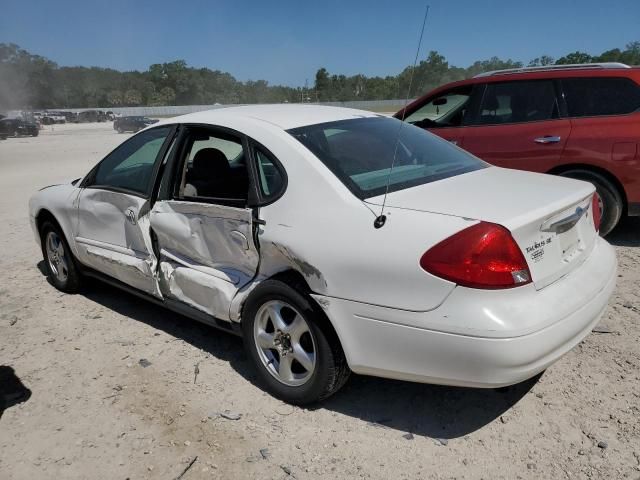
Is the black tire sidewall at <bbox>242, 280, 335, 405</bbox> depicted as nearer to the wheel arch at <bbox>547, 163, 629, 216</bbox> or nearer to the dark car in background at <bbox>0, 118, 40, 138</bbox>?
the wheel arch at <bbox>547, 163, 629, 216</bbox>

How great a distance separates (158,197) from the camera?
3.64 meters

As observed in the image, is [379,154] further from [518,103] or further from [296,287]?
[518,103]

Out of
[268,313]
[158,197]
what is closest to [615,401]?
[268,313]

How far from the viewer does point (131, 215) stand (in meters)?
3.83

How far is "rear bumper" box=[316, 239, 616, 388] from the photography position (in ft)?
7.51

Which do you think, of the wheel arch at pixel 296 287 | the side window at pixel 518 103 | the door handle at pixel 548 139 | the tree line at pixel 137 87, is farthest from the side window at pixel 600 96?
the tree line at pixel 137 87

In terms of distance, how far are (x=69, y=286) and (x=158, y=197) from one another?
1.77 meters

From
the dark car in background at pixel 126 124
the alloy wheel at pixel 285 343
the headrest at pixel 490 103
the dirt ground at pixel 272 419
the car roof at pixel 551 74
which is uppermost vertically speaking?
the car roof at pixel 551 74

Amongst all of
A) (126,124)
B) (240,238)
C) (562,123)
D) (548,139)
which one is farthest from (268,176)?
(126,124)

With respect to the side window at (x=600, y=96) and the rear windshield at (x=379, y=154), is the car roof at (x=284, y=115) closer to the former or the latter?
the rear windshield at (x=379, y=154)

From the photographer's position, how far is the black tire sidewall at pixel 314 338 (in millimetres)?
2750

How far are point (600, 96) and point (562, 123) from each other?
43cm

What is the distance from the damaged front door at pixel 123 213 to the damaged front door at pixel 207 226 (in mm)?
155

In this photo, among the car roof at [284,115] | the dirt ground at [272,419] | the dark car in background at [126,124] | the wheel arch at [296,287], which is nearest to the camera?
the dirt ground at [272,419]
